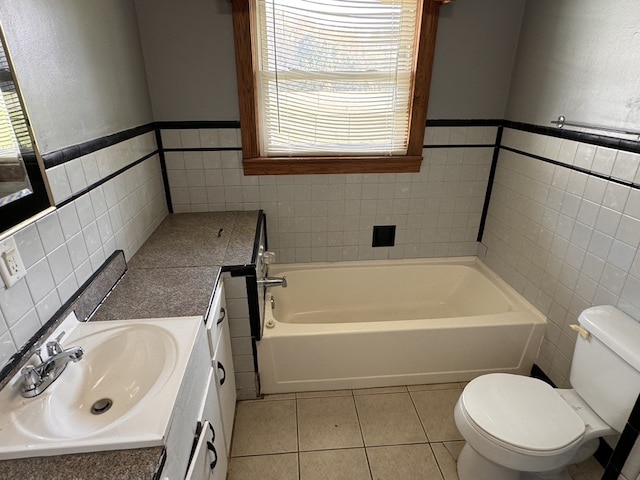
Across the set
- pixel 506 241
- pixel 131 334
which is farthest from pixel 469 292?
pixel 131 334

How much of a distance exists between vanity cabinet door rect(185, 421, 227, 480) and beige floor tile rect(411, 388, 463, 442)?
3.27ft

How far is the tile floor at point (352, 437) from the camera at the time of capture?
155 centimetres

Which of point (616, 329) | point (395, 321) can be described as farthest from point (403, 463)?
point (616, 329)

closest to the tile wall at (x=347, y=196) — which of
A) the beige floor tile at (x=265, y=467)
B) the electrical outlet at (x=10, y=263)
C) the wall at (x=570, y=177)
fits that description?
the wall at (x=570, y=177)

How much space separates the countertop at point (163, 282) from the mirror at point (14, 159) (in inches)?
16.9

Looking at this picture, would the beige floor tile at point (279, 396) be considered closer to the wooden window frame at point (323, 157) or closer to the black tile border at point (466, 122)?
the wooden window frame at point (323, 157)

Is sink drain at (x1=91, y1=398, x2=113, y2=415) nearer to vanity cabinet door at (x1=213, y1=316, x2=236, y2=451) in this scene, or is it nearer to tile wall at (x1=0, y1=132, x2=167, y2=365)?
tile wall at (x1=0, y1=132, x2=167, y2=365)

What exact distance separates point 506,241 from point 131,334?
6.77 feet

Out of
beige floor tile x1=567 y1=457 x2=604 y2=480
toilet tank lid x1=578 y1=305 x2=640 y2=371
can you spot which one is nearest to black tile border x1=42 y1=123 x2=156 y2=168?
toilet tank lid x1=578 y1=305 x2=640 y2=371

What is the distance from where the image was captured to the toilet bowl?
126cm

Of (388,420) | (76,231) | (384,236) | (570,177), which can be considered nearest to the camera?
(76,231)

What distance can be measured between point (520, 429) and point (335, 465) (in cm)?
77

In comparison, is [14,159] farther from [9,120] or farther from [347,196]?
[347,196]

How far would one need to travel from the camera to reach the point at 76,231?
1208mm
